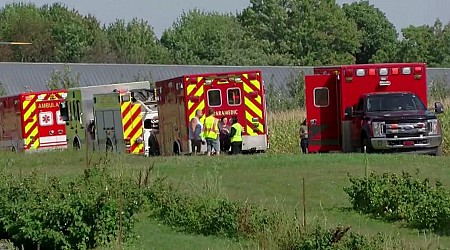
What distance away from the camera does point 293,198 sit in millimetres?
16625

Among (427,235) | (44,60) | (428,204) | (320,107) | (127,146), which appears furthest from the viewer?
(44,60)

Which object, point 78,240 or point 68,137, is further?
point 68,137

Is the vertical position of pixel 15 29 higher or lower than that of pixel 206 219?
higher

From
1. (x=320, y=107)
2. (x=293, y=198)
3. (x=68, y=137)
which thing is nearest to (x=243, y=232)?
(x=293, y=198)

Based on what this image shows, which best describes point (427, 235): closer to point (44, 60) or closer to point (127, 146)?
point (127, 146)

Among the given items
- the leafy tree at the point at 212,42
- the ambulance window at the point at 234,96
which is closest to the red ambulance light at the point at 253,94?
the ambulance window at the point at 234,96

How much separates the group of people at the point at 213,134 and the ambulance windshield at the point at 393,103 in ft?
14.0

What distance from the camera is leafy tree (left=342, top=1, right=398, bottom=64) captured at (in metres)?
121

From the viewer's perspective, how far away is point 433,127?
27.9 meters

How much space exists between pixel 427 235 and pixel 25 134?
33.0m

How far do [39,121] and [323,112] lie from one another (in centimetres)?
1726

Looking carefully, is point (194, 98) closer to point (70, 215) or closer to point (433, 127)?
point (433, 127)

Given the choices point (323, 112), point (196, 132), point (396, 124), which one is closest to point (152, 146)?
point (196, 132)

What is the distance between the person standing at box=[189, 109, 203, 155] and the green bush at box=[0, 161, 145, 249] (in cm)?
1458
